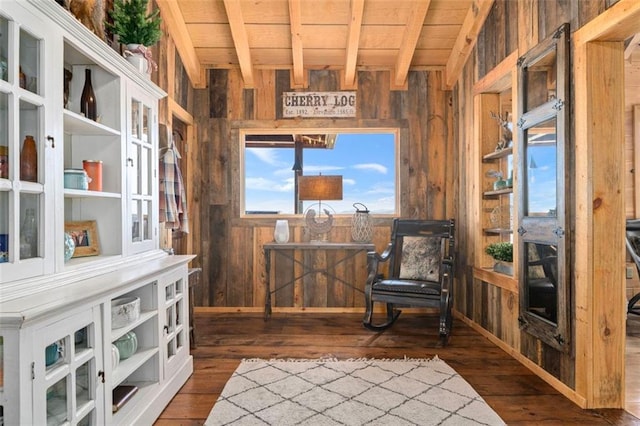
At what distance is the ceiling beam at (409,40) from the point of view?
3.40m

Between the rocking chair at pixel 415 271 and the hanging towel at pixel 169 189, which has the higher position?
the hanging towel at pixel 169 189

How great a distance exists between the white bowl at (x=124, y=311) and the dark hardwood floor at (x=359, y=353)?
1.92 feet

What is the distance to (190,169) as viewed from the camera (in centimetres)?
417

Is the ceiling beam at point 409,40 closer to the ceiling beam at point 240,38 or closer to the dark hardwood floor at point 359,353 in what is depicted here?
the ceiling beam at point 240,38

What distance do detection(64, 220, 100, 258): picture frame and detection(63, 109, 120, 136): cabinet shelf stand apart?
18.2 inches

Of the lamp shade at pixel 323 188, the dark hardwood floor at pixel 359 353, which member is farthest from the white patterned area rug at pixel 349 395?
the lamp shade at pixel 323 188

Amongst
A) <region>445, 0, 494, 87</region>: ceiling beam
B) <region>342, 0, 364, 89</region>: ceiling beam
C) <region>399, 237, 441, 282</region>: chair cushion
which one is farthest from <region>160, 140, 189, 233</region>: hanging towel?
<region>445, 0, 494, 87</region>: ceiling beam

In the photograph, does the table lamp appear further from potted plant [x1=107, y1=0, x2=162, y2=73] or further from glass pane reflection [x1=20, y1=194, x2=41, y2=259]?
glass pane reflection [x1=20, y1=194, x2=41, y2=259]

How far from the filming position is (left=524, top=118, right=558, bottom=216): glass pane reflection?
8.01 feet

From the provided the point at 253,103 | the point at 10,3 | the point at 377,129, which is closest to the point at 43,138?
the point at 10,3

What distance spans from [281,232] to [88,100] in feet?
7.73

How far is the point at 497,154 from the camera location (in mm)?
3377

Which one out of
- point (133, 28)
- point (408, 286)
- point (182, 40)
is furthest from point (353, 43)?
point (408, 286)

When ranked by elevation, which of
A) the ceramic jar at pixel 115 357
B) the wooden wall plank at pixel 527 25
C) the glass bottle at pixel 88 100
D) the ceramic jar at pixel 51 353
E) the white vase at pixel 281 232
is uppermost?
the wooden wall plank at pixel 527 25
